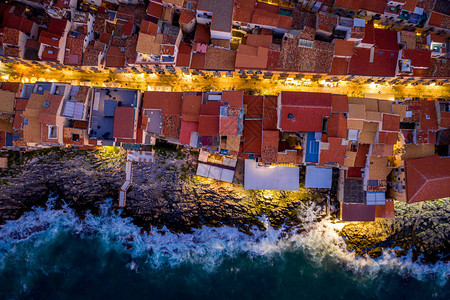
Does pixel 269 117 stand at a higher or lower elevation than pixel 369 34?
lower

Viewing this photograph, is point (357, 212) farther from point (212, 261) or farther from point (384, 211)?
point (212, 261)

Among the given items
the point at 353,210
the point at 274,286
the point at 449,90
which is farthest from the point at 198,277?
the point at 449,90

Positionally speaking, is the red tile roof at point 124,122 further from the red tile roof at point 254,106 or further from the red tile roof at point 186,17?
the red tile roof at point 254,106

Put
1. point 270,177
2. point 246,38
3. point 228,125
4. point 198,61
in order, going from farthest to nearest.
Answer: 1. point 270,177
2. point 246,38
3. point 198,61
4. point 228,125

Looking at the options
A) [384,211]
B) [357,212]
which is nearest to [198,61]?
[357,212]

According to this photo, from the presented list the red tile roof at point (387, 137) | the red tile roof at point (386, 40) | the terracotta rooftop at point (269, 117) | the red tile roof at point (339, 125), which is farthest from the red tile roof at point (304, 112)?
the red tile roof at point (386, 40)

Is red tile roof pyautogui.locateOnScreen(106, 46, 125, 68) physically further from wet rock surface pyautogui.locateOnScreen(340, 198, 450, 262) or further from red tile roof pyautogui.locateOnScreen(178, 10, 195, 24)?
wet rock surface pyautogui.locateOnScreen(340, 198, 450, 262)

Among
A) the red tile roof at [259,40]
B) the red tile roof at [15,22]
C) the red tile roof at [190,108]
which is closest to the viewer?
the red tile roof at [190,108]

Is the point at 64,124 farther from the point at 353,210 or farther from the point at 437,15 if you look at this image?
the point at 437,15
